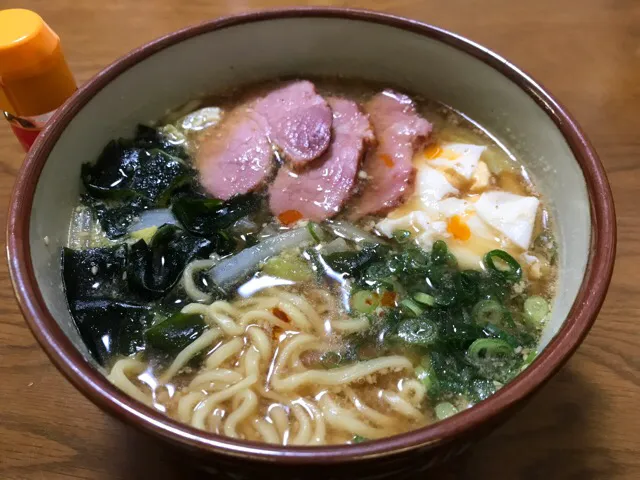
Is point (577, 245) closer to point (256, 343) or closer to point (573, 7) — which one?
point (256, 343)

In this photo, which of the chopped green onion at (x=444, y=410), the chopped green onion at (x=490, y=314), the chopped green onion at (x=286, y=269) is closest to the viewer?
the chopped green onion at (x=444, y=410)

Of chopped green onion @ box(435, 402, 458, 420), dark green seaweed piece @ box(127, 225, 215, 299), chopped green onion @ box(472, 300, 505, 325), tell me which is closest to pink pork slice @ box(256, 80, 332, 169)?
dark green seaweed piece @ box(127, 225, 215, 299)

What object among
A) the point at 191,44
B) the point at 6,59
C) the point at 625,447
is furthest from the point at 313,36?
the point at 625,447

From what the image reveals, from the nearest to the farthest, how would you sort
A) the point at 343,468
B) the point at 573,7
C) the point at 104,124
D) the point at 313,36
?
the point at 343,468 → the point at 104,124 → the point at 313,36 → the point at 573,7

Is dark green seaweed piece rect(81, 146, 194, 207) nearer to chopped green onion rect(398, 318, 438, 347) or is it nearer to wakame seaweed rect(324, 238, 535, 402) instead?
wakame seaweed rect(324, 238, 535, 402)

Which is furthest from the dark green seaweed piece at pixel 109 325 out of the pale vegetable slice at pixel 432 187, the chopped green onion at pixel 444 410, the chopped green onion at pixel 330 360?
the pale vegetable slice at pixel 432 187

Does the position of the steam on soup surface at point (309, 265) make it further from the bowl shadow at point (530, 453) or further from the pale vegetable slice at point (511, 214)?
the bowl shadow at point (530, 453)
